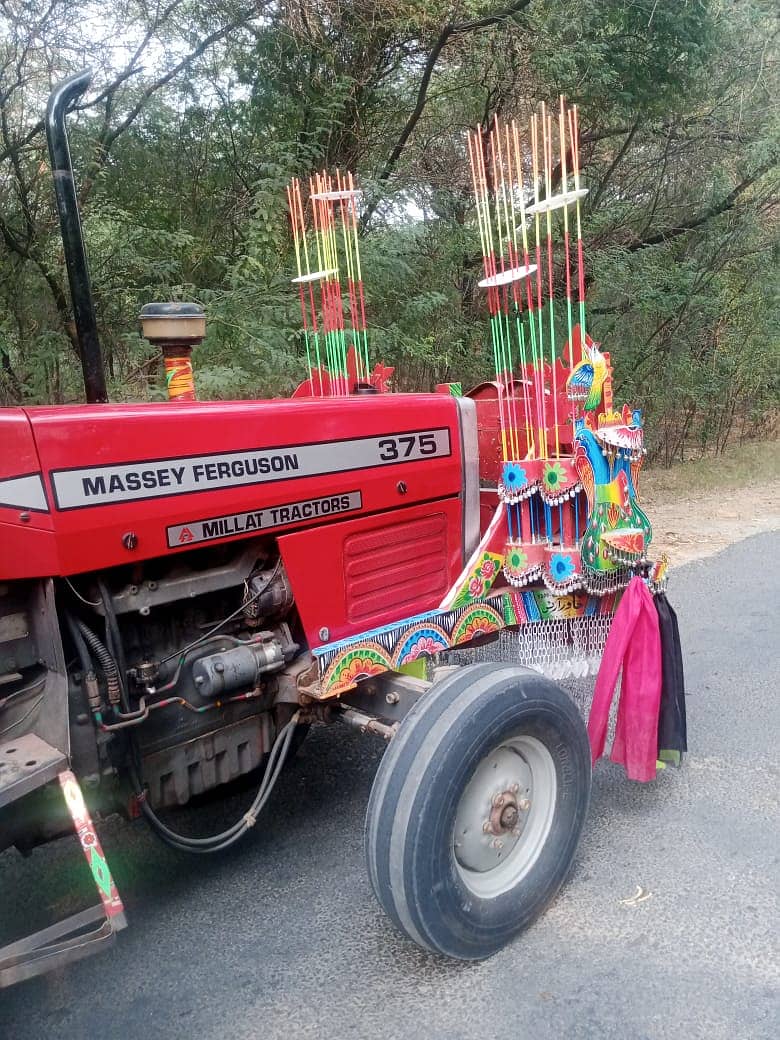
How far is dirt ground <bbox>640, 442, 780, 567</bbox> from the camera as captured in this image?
7.19m

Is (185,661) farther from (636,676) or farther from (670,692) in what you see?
(670,692)

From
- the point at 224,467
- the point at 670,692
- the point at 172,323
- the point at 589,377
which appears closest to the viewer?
the point at 224,467

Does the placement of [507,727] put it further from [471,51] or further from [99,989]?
[471,51]

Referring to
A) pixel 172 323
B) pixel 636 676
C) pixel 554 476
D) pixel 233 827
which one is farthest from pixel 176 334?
pixel 636 676

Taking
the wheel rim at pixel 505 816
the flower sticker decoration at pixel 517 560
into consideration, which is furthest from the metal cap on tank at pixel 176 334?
the wheel rim at pixel 505 816

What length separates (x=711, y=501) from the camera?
8953mm

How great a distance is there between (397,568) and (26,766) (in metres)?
1.29

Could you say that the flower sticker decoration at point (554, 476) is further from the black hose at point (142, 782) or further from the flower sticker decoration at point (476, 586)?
the black hose at point (142, 782)

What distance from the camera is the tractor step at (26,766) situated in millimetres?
1855

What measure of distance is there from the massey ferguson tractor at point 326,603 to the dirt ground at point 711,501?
3831mm

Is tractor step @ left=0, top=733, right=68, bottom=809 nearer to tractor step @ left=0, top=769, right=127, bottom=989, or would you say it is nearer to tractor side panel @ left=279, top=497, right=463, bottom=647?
tractor step @ left=0, top=769, right=127, bottom=989

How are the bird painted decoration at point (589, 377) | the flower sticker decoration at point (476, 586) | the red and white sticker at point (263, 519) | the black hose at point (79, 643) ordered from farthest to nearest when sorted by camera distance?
1. the flower sticker decoration at point (476, 586)
2. the bird painted decoration at point (589, 377)
3. the red and white sticker at point (263, 519)
4. the black hose at point (79, 643)

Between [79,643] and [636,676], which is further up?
[79,643]

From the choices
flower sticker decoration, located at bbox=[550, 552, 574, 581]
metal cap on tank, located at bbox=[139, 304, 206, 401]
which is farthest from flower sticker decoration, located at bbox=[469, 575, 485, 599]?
metal cap on tank, located at bbox=[139, 304, 206, 401]
